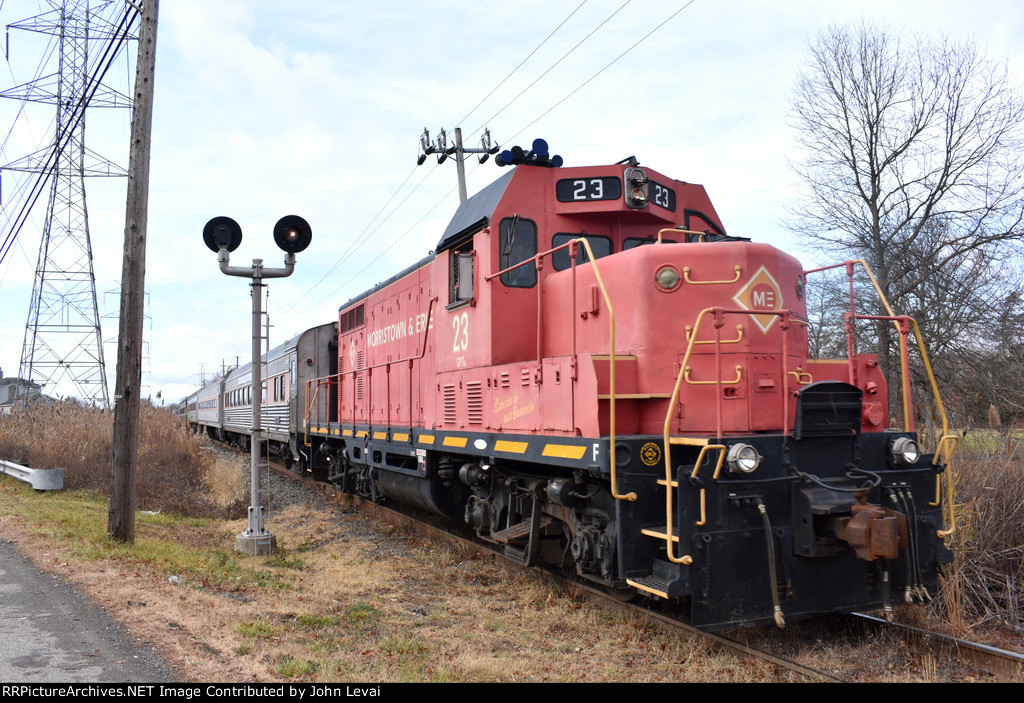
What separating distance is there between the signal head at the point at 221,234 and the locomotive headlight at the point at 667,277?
5.81 m

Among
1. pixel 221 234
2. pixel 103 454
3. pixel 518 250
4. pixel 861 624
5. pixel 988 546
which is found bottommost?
pixel 861 624

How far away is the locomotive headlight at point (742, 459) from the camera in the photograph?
484 cm

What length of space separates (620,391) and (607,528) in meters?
1.04

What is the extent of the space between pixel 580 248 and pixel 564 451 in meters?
2.36

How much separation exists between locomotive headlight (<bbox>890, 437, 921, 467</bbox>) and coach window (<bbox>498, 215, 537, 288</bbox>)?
3.37 meters

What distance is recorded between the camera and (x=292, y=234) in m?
9.37

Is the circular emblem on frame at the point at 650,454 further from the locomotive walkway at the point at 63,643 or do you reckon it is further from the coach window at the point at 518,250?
the locomotive walkway at the point at 63,643

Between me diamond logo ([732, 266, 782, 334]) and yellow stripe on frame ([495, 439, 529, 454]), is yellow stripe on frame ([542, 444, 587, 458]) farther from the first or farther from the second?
me diamond logo ([732, 266, 782, 334])

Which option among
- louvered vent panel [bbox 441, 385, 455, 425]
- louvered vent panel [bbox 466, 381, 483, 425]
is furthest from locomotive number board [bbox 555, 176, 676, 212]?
louvered vent panel [bbox 441, 385, 455, 425]

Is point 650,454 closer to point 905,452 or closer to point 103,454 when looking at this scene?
point 905,452

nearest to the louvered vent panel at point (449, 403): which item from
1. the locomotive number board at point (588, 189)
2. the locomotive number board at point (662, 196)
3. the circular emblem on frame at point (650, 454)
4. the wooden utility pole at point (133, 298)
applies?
the locomotive number board at point (588, 189)

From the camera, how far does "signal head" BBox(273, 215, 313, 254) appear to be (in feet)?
30.5

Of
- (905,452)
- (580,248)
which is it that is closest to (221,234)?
(580,248)

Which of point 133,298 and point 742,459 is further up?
point 133,298
